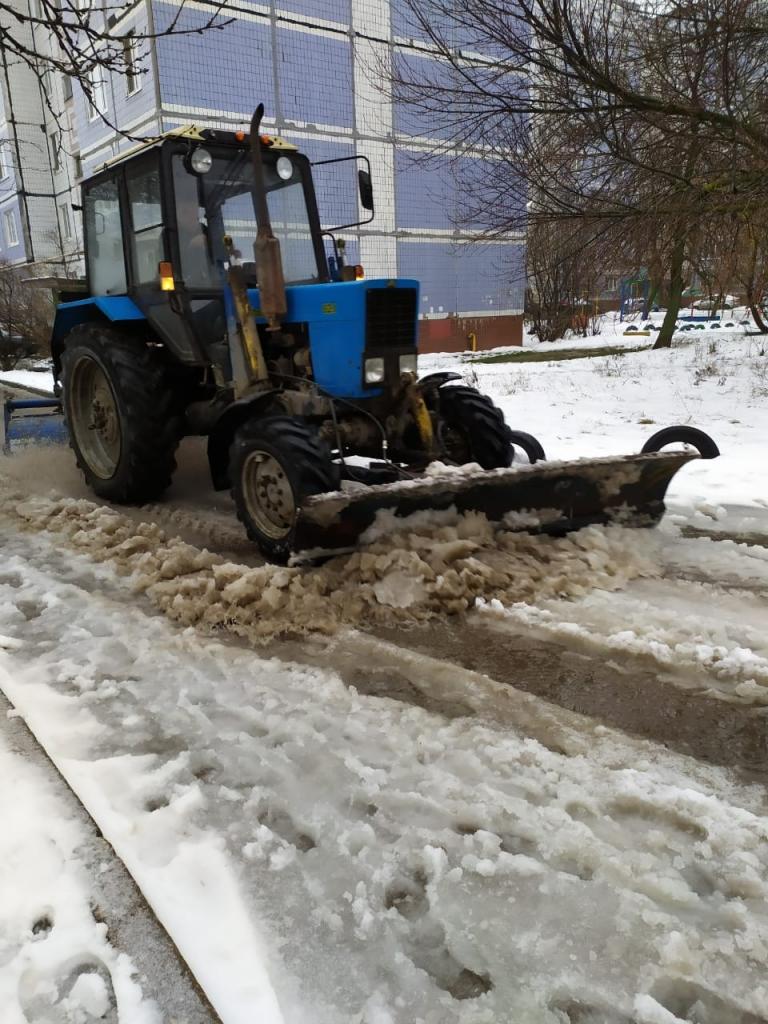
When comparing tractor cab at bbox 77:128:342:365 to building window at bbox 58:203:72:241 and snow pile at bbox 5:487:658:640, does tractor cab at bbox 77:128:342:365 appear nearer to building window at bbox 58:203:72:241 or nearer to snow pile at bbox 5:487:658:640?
snow pile at bbox 5:487:658:640

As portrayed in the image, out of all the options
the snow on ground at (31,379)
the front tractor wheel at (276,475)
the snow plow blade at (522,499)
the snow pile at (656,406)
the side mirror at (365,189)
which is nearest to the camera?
the snow plow blade at (522,499)

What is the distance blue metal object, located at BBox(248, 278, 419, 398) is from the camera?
432 centimetres

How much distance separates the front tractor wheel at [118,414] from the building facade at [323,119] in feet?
27.2

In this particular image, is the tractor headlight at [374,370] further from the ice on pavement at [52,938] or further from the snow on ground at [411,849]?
the ice on pavement at [52,938]

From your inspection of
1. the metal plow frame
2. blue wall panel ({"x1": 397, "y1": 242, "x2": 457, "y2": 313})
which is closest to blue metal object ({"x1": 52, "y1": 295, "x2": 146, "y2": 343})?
the metal plow frame

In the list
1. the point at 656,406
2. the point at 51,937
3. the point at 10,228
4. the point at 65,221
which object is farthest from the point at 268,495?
the point at 10,228

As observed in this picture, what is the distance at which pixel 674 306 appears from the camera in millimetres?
17922

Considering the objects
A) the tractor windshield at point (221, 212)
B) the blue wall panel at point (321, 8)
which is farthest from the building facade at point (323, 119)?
the tractor windshield at point (221, 212)

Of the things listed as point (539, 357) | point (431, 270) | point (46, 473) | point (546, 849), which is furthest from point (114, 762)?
point (431, 270)

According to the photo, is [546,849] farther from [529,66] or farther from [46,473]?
[529,66]

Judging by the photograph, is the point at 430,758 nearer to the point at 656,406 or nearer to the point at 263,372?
the point at 263,372

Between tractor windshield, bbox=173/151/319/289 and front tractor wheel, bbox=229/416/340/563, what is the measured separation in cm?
133

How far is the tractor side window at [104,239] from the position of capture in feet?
18.0

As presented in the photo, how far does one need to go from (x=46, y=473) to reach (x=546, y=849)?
5807 millimetres
